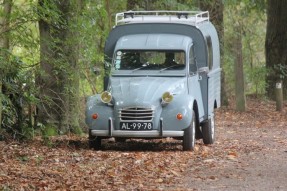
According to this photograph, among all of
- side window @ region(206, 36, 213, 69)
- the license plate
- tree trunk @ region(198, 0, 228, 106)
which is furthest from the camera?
tree trunk @ region(198, 0, 228, 106)

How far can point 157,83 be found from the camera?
52.2ft

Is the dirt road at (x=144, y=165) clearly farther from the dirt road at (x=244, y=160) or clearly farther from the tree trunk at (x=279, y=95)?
the tree trunk at (x=279, y=95)

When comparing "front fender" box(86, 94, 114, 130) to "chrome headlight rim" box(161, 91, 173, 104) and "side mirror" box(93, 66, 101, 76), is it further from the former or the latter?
"chrome headlight rim" box(161, 91, 173, 104)

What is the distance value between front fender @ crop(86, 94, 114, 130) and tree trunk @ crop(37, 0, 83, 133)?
52 cm

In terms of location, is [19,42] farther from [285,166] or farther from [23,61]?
[285,166]

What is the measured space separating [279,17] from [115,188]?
69.5 feet

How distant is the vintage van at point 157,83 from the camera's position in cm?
1525

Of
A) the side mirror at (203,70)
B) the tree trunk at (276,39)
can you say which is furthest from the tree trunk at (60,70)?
the tree trunk at (276,39)

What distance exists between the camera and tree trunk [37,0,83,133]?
48.2 ft

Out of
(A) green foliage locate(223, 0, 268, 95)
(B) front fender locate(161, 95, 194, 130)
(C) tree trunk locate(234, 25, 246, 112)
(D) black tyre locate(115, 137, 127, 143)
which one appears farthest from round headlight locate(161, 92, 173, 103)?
(A) green foliage locate(223, 0, 268, 95)

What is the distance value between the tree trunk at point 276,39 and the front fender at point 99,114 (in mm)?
15949

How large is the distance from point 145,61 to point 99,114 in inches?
80.2

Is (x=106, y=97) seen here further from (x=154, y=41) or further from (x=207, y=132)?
(x=207, y=132)

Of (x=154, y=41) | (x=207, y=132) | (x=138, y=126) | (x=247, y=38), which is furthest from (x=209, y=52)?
(x=247, y=38)
